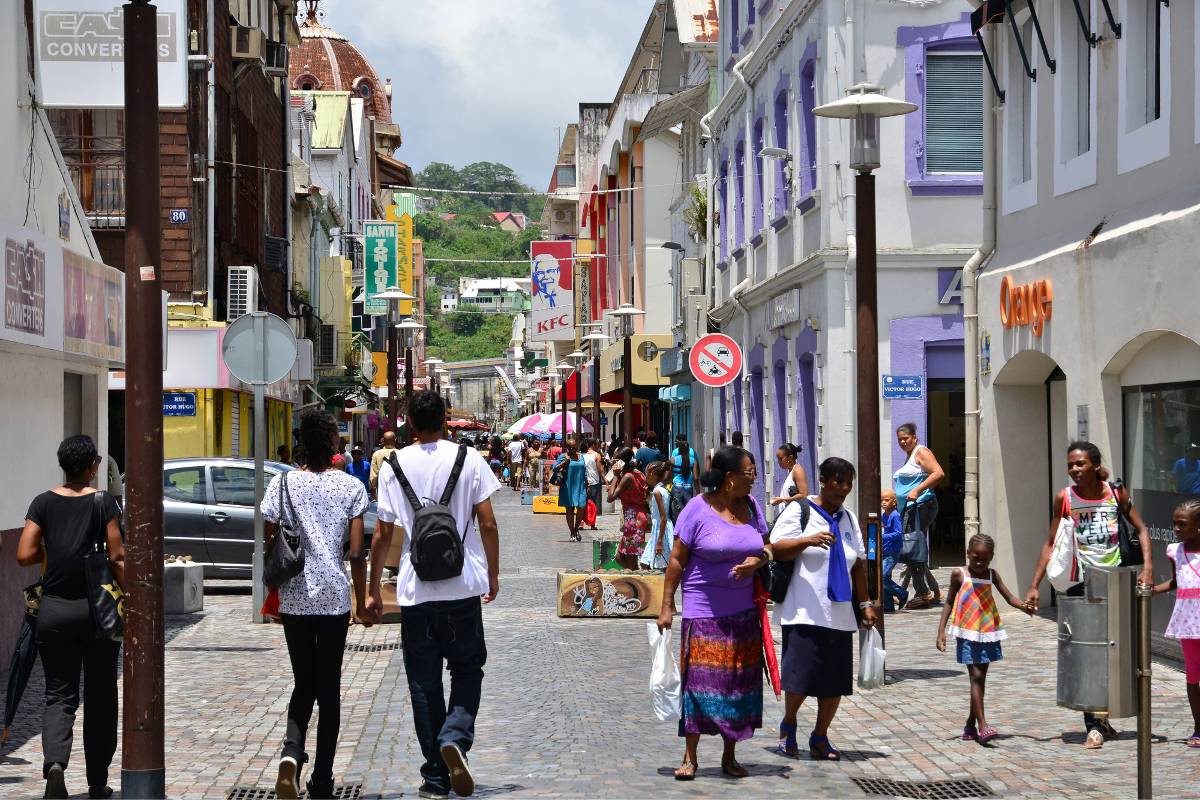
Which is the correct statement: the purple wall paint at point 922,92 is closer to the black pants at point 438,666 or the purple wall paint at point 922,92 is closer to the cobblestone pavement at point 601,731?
the cobblestone pavement at point 601,731

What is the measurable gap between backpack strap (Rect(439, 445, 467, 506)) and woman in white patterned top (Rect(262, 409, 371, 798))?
1.40 ft

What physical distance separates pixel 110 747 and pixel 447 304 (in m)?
171

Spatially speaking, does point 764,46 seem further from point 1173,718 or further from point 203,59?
point 1173,718

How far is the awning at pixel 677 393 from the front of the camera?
139 feet

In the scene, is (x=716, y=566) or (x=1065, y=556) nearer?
(x=716, y=566)

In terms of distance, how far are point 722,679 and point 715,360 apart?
1304cm

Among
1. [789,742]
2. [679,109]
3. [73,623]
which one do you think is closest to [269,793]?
[73,623]

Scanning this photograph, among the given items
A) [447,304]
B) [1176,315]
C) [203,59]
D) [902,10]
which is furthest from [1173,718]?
[447,304]

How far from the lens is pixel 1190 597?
31.2ft

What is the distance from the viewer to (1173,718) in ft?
34.4

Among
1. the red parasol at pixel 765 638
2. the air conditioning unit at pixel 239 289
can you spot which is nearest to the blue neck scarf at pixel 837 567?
the red parasol at pixel 765 638

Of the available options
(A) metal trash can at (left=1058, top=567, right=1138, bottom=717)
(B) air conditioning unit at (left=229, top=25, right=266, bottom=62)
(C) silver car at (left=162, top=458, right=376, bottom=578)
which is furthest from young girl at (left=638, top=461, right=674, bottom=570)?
(B) air conditioning unit at (left=229, top=25, right=266, bottom=62)

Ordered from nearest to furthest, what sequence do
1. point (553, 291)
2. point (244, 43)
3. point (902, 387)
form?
point (902, 387) < point (244, 43) < point (553, 291)

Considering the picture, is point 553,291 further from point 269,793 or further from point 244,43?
point 269,793
